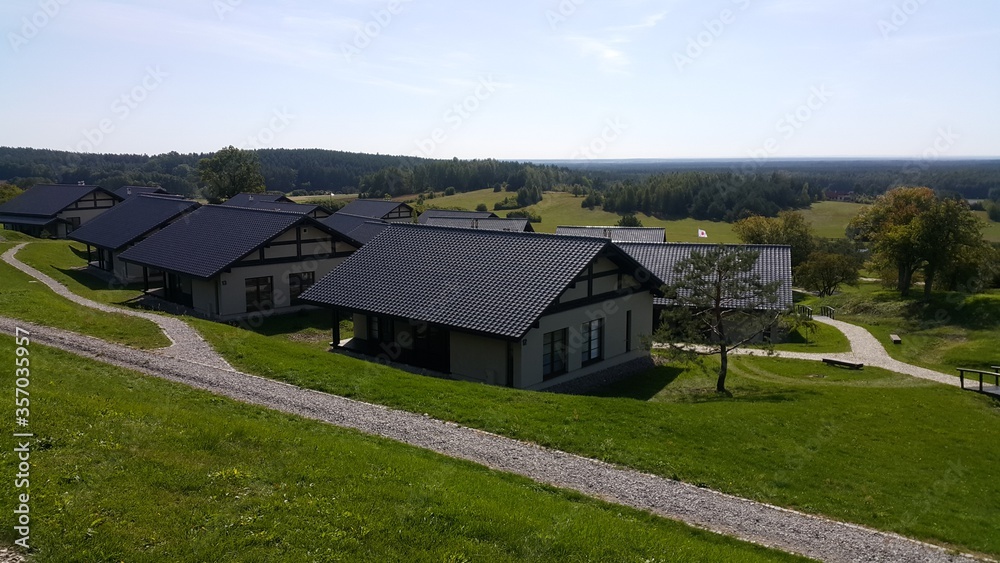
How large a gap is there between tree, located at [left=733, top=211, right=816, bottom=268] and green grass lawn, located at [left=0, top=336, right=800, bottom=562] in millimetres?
55832

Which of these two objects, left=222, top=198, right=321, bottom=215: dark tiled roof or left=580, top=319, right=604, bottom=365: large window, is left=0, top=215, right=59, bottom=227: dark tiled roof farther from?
left=580, top=319, right=604, bottom=365: large window

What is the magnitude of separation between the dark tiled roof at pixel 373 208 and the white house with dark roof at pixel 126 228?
22.2m

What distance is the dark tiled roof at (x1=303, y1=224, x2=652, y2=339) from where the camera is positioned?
68.4ft

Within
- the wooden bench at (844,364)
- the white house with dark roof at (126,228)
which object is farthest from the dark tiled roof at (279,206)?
the wooden bench at (844,364)

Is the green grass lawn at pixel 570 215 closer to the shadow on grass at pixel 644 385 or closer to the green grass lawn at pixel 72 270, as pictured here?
the green grass lawn at pixel 72 270

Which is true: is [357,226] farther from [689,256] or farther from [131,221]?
[689,256]

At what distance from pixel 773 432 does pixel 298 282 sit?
25.0 metres

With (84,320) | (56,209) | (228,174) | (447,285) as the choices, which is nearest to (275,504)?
(447,285)

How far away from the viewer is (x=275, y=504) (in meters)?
8.70

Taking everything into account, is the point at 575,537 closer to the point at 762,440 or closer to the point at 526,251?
the point at 762,440

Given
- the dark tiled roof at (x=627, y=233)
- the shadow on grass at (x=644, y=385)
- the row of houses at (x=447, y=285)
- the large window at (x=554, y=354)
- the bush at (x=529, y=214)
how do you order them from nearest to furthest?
the row of houses at (x=447, y=285)
the large window at (x=554, y=354)
the shadow on grass at (x=644, y=385)
the dark tiled roof at (x=627, y=233)
the bush at (x=529, y=214)

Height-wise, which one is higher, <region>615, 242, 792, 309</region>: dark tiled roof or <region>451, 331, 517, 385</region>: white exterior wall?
<region>615, 242, 792, 309</region>: dark tiled roof

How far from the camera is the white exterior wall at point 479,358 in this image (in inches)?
814

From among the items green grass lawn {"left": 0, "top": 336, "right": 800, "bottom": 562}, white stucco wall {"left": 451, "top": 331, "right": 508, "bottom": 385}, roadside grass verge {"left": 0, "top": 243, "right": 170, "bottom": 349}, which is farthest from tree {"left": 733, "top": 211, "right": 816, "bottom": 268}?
green grass lawn {"left": 0, "top": 336, "right": 800, "bottom": 562}
